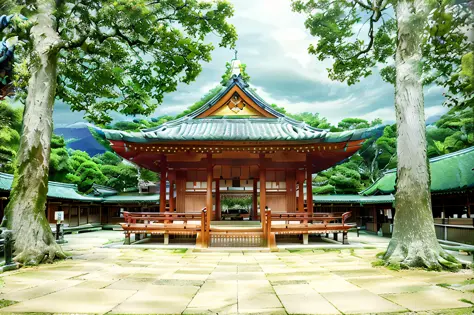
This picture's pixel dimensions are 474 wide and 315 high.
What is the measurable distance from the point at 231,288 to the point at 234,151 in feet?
28.2

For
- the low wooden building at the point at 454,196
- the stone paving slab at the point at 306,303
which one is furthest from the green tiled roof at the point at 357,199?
the stone paving slab at the point at 306,303

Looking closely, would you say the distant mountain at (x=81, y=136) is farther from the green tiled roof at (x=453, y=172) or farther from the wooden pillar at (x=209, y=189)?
the green tiled roof at (x=453, y=172)

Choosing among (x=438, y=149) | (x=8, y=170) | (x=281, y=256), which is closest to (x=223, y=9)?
(x=281, y=256)

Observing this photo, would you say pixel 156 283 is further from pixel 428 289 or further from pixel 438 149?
pixel 438 149

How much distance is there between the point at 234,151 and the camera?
1391 centimetres

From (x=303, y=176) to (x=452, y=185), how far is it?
24.4ft

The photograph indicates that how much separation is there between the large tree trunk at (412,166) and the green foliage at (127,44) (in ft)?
19.0

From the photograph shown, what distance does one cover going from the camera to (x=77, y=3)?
31.7 feet

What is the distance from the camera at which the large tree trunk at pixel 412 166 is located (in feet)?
24.5

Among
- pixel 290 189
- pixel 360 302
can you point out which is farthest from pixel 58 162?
pixel 360 302

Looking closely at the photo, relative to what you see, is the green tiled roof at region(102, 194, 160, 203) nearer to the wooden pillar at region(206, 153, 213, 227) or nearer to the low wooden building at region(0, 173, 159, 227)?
the low wooden building at region(0, 173, 159, 227)

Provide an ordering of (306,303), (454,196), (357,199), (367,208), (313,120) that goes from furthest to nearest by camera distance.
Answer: (313,120), (367,208), (357,199), (454,196), (306,303)

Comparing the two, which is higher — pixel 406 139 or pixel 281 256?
pixel 406 139

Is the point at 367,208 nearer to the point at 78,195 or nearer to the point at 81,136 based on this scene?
the point at 78,195
